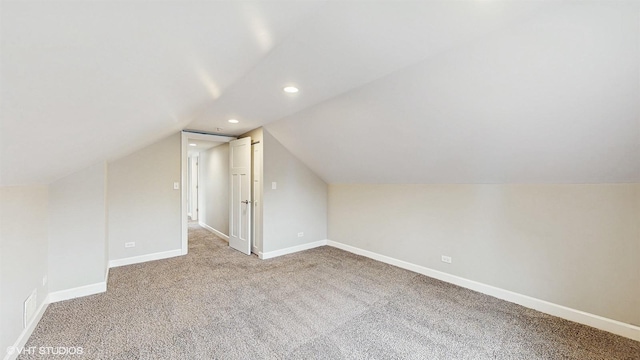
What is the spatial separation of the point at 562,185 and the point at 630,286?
90 cm

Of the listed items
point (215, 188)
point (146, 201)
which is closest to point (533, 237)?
point (146, 201)

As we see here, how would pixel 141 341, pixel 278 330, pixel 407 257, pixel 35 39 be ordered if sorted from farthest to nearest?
1. pixel 407 257
2. pixel 278 330
3. pixel 141 341
4. pixel 35 39

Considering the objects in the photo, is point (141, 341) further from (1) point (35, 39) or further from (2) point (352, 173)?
(2) point (352, 173)

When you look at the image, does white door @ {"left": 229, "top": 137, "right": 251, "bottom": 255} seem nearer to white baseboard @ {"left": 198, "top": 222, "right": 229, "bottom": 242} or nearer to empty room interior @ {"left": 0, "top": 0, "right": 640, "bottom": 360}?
empty room interior @ {"left": 0, "top": 0, "right": 640, "bottom": 360}

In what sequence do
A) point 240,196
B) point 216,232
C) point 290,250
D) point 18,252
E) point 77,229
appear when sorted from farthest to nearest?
point 216,232 < point 240,196 < point 290,250 < point 77,229 < point 18,252

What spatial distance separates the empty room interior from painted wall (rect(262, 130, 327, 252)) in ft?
0.24

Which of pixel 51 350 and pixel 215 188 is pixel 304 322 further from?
pixel 215 188

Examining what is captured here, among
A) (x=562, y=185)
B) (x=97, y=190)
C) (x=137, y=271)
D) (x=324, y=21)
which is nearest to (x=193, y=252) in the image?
(x=137, y=271)

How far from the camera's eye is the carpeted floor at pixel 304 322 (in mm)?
1928

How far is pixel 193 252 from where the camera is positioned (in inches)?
172

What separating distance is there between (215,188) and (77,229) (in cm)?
321

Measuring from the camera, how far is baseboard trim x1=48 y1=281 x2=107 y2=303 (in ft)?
8.60

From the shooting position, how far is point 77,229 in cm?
272

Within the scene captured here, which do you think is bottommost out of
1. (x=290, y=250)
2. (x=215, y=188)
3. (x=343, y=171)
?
(x=290, y=250)
